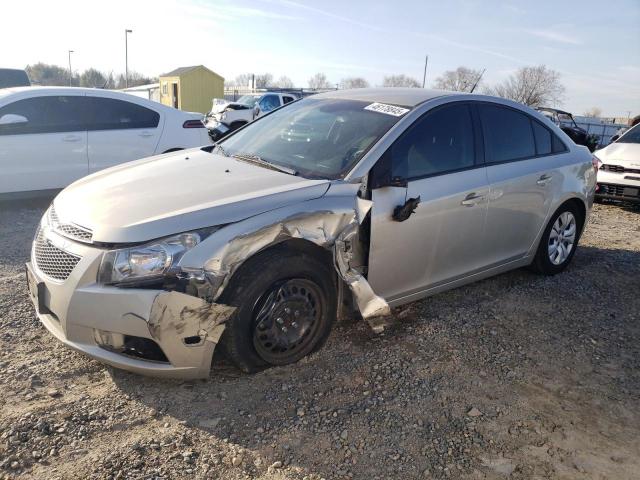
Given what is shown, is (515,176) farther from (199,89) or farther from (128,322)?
(199,89)

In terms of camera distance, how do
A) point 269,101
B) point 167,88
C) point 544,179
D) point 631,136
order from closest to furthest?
point 544,179 < point 631,136 < point 269,101 < point 167,88

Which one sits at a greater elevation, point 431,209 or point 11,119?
point 11,119

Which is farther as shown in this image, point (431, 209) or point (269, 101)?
point (269, 101)

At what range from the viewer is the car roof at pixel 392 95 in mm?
3827

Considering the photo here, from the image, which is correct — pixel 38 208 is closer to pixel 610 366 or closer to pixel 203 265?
pixel 203 265

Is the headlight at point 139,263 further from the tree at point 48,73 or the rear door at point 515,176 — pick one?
the tree at point 48,73

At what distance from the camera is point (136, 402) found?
2764 millimetres

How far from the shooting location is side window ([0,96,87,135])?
20.1 ft

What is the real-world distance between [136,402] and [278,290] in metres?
0.97

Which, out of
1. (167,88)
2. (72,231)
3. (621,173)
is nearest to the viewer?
(72,231)

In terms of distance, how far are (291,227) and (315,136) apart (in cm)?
110

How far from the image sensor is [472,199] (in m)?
3.82

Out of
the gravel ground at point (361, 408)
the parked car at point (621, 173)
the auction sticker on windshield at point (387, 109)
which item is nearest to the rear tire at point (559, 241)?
the gravel ground at point (361, 408)

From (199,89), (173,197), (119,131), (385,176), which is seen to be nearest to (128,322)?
(173,197)
